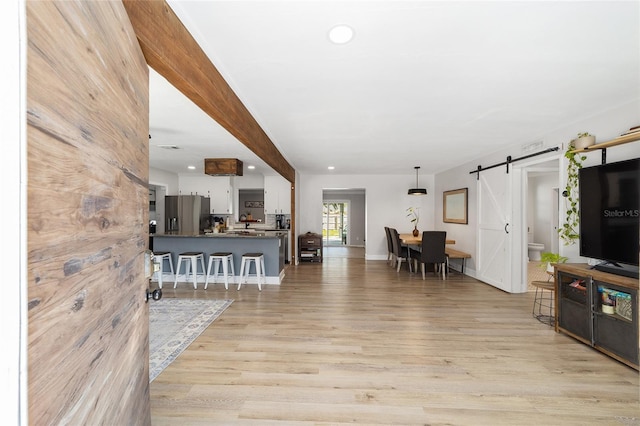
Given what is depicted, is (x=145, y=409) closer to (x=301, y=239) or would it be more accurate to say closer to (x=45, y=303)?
(x=45, y=303)

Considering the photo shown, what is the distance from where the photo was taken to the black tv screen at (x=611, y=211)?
239cm

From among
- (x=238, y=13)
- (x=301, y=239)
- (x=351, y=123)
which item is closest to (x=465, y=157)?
(x=351, y=123)

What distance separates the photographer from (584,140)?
2926mm

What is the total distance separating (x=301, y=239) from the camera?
7.10 metres

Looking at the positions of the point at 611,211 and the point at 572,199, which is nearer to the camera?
the point at 611,211

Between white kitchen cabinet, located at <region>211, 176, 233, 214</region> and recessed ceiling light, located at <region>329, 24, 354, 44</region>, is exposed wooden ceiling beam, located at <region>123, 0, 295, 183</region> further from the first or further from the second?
white kitchen cabinet, located at <region>211, 176, 233, 214</region>

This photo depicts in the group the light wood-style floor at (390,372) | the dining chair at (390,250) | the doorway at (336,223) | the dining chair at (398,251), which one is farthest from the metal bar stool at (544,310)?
the doorway at (336,223)

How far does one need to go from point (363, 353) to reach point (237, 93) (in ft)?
8.81

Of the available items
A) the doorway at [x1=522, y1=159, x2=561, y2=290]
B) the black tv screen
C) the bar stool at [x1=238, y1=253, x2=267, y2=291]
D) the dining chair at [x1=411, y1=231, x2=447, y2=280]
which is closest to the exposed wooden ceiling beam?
the bar stool at [x1=238, y1=253, x2=267, y2=291]

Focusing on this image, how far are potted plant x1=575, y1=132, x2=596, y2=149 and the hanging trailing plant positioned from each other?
0.31ft

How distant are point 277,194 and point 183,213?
2.32 metres

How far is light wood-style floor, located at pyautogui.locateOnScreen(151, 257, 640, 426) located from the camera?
1.79 metres

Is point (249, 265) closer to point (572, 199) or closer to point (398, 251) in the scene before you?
point (398, 251)

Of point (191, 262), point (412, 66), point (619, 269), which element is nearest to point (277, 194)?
point (191, 262)
